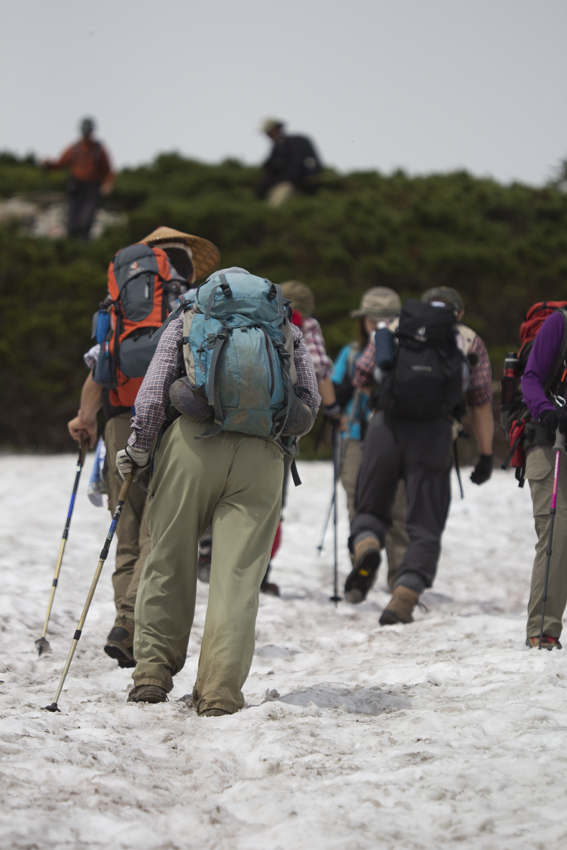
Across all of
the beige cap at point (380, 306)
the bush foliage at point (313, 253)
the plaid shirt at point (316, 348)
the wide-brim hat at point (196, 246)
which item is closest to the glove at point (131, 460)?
the wide-brim hat at point (196, 246)

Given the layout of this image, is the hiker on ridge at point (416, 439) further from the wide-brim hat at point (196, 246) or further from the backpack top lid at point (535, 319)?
the wide-brim hat at point (196, 246)

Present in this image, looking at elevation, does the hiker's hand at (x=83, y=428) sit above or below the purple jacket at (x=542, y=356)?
below

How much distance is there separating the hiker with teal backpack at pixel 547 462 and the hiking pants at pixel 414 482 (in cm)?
101

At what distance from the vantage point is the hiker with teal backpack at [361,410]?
259 inches

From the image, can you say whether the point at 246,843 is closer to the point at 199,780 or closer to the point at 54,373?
the point at 199,780

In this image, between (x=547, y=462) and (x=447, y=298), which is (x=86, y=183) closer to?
(x=447, y=298)

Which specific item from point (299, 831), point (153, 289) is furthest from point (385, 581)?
point (299, 831)

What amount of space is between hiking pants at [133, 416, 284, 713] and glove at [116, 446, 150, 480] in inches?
2.9

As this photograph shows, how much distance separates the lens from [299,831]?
7.48 feet

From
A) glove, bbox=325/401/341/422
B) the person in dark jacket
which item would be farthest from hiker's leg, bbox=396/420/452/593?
the person in dark jacket

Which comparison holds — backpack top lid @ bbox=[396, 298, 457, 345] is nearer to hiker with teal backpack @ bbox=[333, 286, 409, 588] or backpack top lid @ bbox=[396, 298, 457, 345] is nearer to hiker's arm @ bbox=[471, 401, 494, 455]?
hiker's arm @ bbox=[471, 401, 494, 455]

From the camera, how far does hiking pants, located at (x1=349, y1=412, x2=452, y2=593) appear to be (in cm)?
536

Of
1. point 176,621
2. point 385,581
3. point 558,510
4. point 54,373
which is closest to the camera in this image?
point 176,621

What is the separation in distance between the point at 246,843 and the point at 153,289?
9.29 feet
